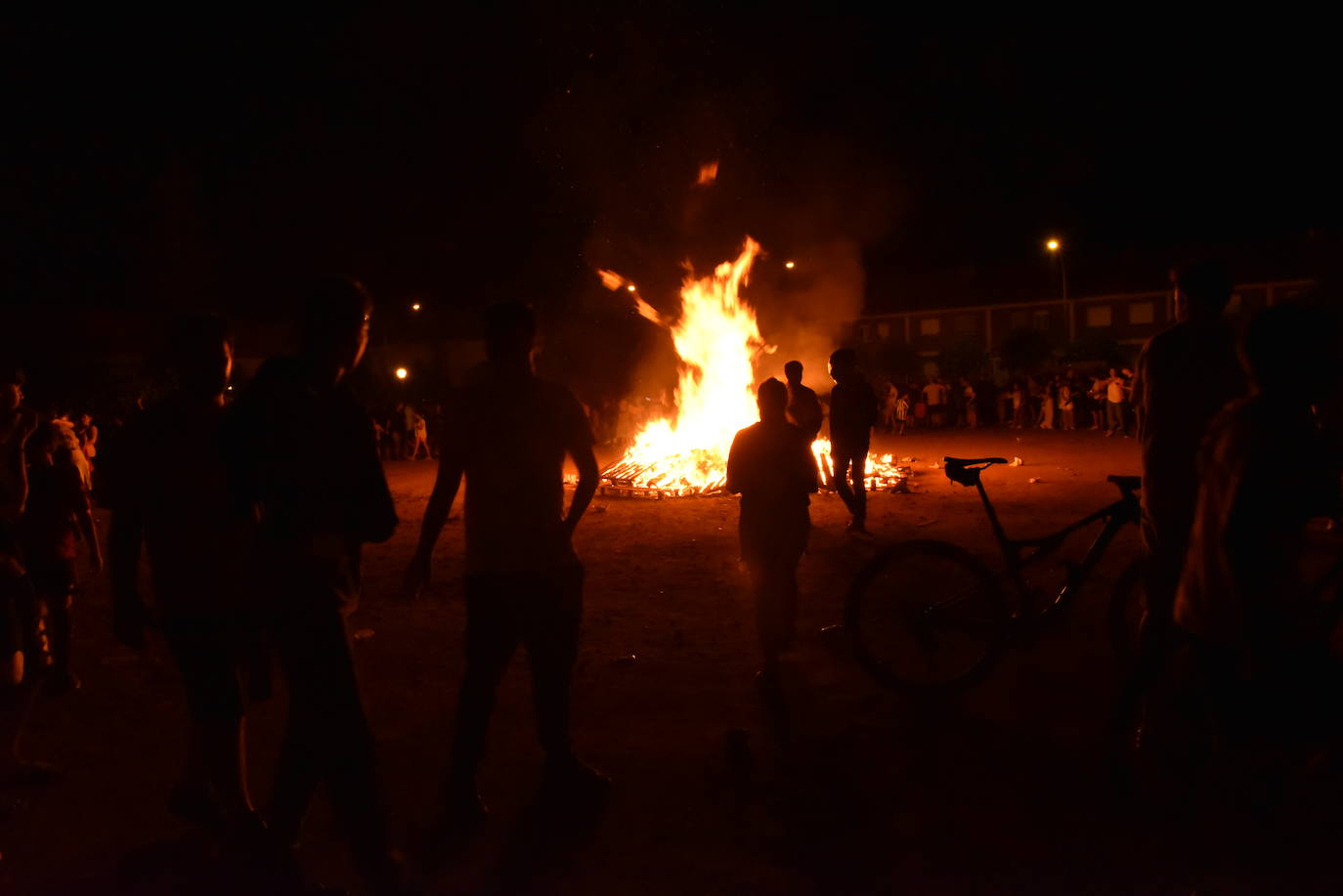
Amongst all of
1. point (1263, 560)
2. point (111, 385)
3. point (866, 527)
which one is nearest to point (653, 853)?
point (1263, 560)

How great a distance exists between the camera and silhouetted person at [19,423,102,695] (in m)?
5.29

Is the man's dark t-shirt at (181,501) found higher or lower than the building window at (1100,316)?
lower

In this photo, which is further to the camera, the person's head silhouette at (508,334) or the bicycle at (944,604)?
the bicycle at (944,604)

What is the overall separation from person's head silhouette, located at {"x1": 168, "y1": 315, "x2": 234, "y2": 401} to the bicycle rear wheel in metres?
3.34

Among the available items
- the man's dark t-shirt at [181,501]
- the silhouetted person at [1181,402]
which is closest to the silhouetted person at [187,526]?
the man's dark t-shirt at [181,501]

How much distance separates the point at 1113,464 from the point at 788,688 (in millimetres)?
12990

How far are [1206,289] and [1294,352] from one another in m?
1.51

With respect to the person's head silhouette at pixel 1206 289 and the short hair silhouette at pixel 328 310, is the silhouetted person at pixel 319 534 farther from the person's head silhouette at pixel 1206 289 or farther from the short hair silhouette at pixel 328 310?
the person's head silhouette at pixel 1206 289

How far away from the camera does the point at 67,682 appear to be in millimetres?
5711

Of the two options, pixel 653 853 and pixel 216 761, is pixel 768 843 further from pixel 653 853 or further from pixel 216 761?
pixel 216 761

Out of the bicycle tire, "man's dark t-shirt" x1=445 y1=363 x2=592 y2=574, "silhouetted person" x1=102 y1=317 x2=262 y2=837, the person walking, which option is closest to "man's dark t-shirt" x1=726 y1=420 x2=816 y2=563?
"man's dark t-shirt" x1=445 y1=363 x2=592 y2=574

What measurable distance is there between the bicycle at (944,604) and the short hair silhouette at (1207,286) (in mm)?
1194

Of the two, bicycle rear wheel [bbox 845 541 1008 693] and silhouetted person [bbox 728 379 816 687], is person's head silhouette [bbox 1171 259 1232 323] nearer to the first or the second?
bicycle rear wheel [bbox 845 541 1008 693]

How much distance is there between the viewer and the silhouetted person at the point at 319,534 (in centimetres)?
300
